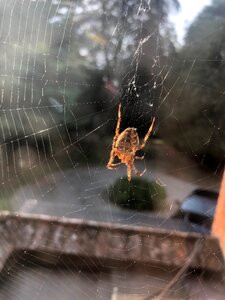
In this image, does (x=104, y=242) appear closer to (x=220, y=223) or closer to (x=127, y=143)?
(x=127, y=143)

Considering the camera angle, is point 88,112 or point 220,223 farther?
point 88,112

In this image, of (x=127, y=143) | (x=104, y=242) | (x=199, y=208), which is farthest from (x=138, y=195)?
(x=127, y=143)

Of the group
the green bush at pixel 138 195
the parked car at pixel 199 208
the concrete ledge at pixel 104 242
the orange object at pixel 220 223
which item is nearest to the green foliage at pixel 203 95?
the parked car at pixel 199 208

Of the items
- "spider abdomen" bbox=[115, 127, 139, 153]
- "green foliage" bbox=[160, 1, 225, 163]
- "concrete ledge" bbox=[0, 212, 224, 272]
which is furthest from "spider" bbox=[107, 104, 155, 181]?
"green foliage" bbox=[160, 1, 225, 163]

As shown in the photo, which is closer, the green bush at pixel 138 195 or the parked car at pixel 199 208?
the parked car at pixel 199 208

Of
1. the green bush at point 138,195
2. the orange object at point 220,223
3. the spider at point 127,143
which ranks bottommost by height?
the green bush at point 138,195

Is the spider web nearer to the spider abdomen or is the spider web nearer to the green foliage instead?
the green foliage

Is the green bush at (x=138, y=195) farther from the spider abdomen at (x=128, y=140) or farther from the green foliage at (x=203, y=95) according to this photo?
the spider abdomen at (x=128, y=140)
